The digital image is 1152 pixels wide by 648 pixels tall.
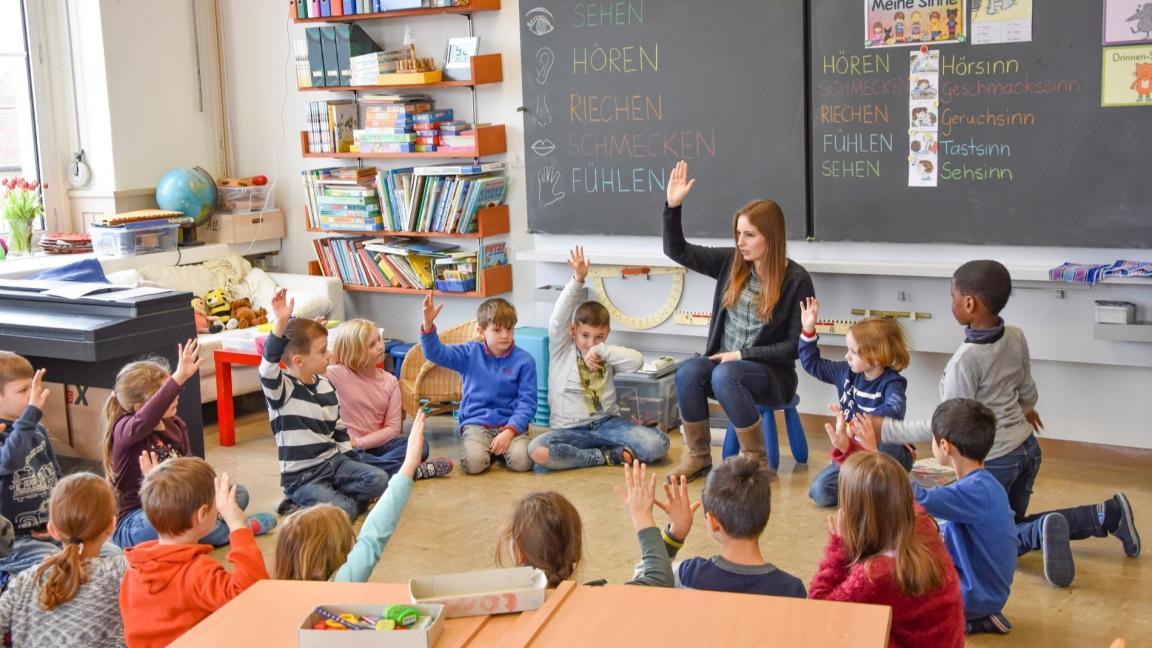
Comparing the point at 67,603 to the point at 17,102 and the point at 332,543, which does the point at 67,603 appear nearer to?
the point at 332,543

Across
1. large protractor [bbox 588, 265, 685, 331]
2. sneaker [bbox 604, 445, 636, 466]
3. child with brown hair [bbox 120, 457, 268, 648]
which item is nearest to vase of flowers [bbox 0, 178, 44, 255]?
large protractor [bbox 588, 265, 685, 331]

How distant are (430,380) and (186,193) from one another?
201 centimetres

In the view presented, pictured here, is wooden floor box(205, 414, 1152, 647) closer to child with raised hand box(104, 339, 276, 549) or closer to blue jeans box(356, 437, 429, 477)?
blue jeans box(356, 437, 429, 477)

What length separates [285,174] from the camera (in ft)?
23.4

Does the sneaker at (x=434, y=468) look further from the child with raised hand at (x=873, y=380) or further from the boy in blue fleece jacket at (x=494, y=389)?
the child with raised hand at (x=873, y=380)

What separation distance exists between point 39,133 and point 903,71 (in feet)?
15.0

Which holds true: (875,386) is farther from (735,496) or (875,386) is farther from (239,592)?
(239,592)

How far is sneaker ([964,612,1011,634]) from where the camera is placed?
132 inches

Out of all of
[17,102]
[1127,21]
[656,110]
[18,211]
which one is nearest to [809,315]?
[656,110]

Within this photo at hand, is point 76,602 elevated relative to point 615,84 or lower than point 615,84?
lower

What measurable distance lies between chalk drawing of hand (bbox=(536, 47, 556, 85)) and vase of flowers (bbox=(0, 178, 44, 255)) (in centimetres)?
281

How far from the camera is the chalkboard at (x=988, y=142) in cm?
464

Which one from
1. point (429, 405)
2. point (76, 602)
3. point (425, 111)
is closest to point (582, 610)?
point (76, 602)

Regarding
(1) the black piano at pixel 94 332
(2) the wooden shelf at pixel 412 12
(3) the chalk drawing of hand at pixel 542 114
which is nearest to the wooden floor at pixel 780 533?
(1) the black piano at pixel 94 332
